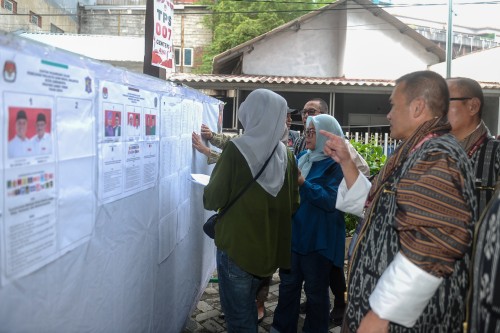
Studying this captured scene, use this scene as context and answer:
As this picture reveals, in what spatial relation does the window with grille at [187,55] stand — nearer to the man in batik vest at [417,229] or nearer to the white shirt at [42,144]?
the man in batik vest at [417,229]

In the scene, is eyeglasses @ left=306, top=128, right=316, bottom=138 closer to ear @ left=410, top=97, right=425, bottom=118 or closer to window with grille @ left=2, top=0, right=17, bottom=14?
ear @ left=410, top=97, right=425, bottom=118

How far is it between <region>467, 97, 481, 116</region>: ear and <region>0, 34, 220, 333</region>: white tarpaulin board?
1908mm

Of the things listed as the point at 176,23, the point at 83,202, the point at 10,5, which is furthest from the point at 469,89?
the point at 176,23

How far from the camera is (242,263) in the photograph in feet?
8.01

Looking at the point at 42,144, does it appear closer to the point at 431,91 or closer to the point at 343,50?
the point at 431,91

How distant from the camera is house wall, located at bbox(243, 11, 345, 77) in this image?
48.2ft

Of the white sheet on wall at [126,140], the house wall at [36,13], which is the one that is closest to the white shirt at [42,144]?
the white sheet on wall at [126,140]

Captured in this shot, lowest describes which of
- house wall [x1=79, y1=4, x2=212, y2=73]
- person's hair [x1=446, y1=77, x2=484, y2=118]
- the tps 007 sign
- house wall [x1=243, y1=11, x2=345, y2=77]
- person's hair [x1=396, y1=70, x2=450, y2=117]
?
person's hair [x1=396, y1=70, x2=450, y2=117]

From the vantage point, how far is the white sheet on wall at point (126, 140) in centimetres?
184

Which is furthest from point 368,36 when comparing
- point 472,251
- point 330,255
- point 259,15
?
point 472,251

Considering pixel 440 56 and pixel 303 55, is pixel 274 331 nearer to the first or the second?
pixel 303 55

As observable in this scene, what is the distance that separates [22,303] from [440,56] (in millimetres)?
16083

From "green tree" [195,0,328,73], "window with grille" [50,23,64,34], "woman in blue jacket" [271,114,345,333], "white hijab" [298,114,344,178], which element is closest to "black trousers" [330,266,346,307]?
"woman in blue jacket" [271,114,345,333]

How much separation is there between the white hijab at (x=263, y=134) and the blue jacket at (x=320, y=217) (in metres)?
0.49
